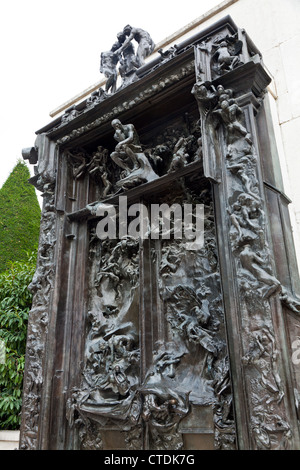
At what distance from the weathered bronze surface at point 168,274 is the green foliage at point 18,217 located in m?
4.58

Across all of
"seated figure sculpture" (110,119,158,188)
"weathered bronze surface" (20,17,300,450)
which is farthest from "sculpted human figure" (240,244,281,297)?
"seated figure sculpture" (110,119,158,188)

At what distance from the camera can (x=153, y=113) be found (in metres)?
3.77

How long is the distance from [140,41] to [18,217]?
5.88 m

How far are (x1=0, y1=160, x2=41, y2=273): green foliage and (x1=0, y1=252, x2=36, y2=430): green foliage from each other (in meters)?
1.74

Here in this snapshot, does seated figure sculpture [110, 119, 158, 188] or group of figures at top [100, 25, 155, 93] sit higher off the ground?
group of figures at top [100, 25, 155, 93]

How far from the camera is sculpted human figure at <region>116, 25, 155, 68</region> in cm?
413

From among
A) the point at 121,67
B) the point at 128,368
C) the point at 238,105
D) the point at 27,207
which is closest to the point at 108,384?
the point at 128,368

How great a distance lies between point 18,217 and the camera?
8.97 m

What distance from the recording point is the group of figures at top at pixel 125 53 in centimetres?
407

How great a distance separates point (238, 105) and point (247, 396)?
202cm
